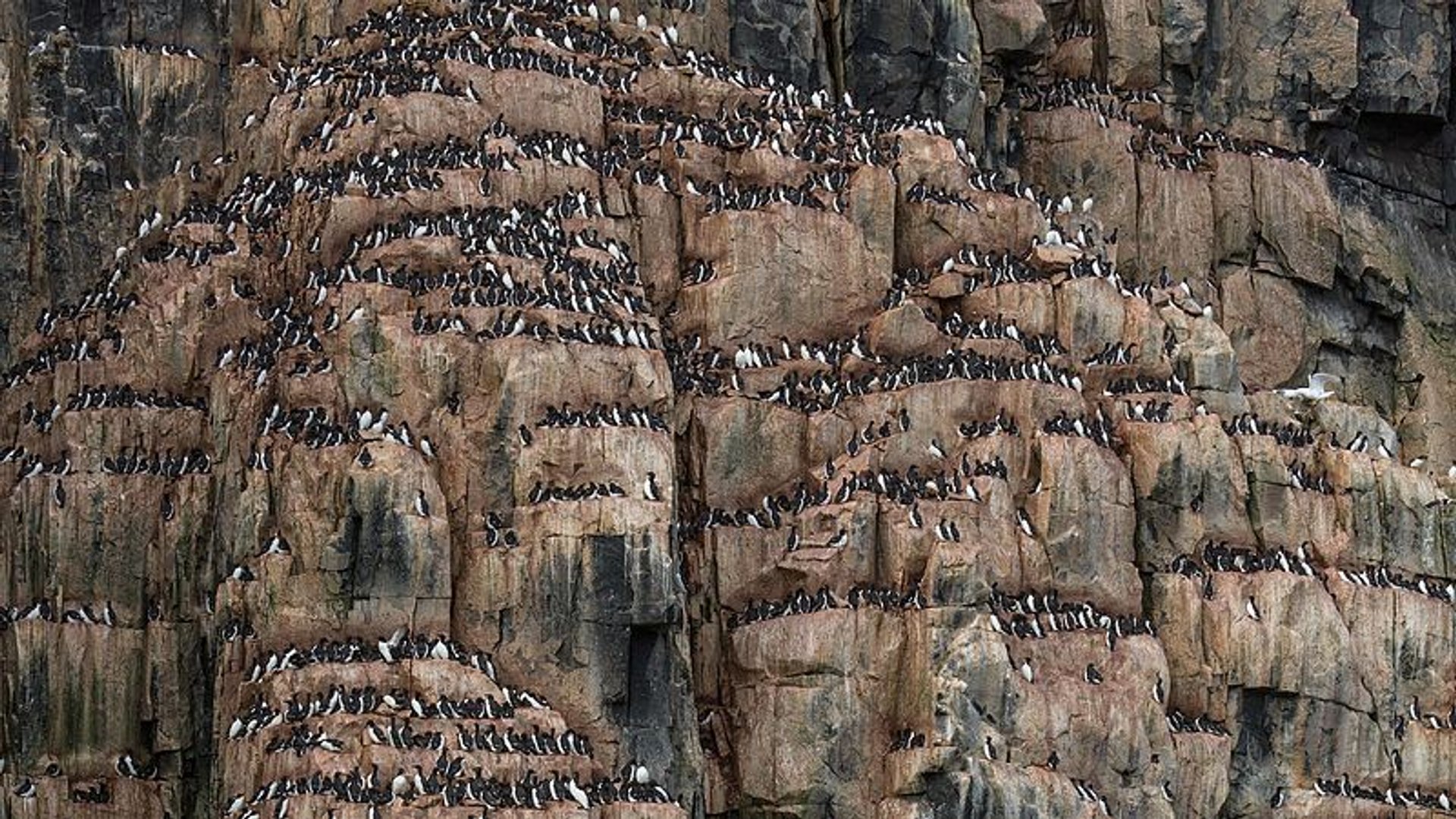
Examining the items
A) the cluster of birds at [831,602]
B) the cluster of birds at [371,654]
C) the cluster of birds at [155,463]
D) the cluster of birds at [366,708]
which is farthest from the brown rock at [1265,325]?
the cluster of birds at [366,708]

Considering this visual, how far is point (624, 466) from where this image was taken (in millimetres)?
88125

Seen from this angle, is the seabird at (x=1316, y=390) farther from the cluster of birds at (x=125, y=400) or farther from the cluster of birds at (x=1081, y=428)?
the cluster of birds at (x=125, y=400)

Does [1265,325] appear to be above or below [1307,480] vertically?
above

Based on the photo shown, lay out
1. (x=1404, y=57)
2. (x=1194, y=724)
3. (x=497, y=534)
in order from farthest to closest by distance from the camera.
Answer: (x=1404, y=57) < (x=1194, y=724) < (x=497, y=534)

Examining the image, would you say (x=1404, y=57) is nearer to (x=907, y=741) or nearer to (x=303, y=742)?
(x=907, y=741)

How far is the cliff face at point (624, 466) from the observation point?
8688 centimetres

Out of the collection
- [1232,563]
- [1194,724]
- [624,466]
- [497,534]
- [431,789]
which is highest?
[624,466]

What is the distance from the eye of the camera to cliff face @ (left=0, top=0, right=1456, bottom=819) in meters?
86.9

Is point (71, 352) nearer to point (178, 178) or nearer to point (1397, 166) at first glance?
point (178, 178)

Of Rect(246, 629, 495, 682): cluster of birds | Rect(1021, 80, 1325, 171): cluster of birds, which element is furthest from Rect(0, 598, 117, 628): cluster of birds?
Rect(1021, 80, 1325, 171): cluster of birds

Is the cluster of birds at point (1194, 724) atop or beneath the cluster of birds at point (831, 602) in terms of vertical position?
beneath

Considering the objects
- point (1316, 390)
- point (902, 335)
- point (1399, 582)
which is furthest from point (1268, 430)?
point (1316, 390)

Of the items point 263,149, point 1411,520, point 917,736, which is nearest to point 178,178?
point 263,149

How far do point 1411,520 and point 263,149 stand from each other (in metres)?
29.2
